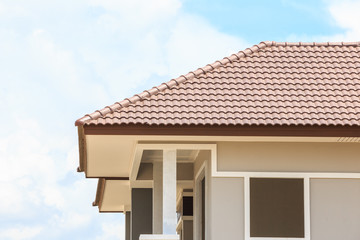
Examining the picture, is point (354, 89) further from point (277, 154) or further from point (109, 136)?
point (109, 136)

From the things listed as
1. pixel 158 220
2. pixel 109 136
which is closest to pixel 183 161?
pixel 158 220

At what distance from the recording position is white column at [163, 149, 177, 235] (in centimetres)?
1341

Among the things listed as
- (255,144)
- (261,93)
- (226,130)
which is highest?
(261,93)

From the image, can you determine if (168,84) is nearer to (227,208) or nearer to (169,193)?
(169,193)

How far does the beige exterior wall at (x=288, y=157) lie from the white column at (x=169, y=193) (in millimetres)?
828

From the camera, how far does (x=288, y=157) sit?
13594 mm

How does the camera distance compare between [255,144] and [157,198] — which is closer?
[255,144]

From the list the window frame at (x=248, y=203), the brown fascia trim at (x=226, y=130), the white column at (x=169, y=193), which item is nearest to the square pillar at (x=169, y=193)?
the white column at (x=169, y=193)

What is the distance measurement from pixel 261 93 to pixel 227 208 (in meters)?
2.20

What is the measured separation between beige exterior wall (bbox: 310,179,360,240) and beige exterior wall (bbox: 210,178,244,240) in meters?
1.25

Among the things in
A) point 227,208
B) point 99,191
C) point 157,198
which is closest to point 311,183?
point 227,208

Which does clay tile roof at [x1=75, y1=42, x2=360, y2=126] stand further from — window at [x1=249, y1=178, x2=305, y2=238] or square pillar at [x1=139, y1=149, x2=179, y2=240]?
window at [x1=249, y1=178, x2=305, y2=238]

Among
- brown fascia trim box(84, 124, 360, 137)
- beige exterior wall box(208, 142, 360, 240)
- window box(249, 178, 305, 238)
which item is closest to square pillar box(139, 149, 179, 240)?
beige exterior wall box(208, 142, 360, 240)

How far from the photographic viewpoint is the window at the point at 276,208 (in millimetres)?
13367
